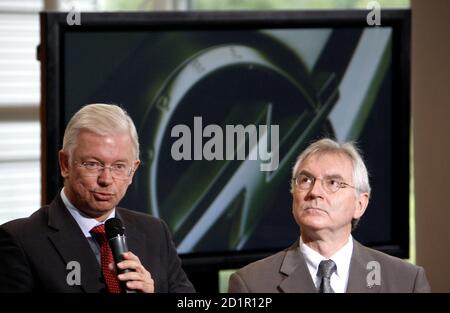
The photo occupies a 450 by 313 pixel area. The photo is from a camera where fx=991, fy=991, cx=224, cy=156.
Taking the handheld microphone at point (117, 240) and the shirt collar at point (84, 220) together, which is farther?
the shirt collar at point (84, 220)

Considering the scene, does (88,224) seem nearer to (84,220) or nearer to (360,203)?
(84,220)

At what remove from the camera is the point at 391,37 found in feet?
9.71

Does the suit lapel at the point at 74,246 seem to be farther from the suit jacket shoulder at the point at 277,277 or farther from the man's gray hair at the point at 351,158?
the man's gray hair at the point at 351,158

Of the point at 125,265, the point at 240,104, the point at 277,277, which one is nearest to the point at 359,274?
the point at 277,277

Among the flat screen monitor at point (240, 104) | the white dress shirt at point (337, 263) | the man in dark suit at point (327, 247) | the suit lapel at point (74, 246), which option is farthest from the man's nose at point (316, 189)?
the flat screen monitor at point (240, 104)

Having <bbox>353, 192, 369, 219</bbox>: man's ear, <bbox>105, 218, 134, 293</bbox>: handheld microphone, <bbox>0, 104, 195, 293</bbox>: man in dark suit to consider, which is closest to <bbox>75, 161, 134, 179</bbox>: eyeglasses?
<bbox>0, 104, 195, 293</bbox>: man in dark suit

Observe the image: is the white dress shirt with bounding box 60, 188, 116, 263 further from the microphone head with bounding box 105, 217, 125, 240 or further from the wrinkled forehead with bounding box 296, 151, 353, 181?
the wrinkled forehead with bounding box 296, 151, 353, 181

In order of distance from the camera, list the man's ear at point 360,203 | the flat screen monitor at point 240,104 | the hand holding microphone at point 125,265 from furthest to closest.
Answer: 1. the flat screen monitor at point 240,104
2. the man's ear at point 360,203
3. the hand holding microphone at point 125,265

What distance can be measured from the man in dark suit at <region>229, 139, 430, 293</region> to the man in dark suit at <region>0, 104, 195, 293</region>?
0.25 m

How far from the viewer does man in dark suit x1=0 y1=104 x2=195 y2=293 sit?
1.92m

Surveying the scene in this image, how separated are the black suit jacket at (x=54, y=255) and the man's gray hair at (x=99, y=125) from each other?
0.14 meters

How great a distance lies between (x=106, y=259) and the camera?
76.4 inches

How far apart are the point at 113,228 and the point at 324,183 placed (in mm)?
406

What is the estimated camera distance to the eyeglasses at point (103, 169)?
6.32 ft
